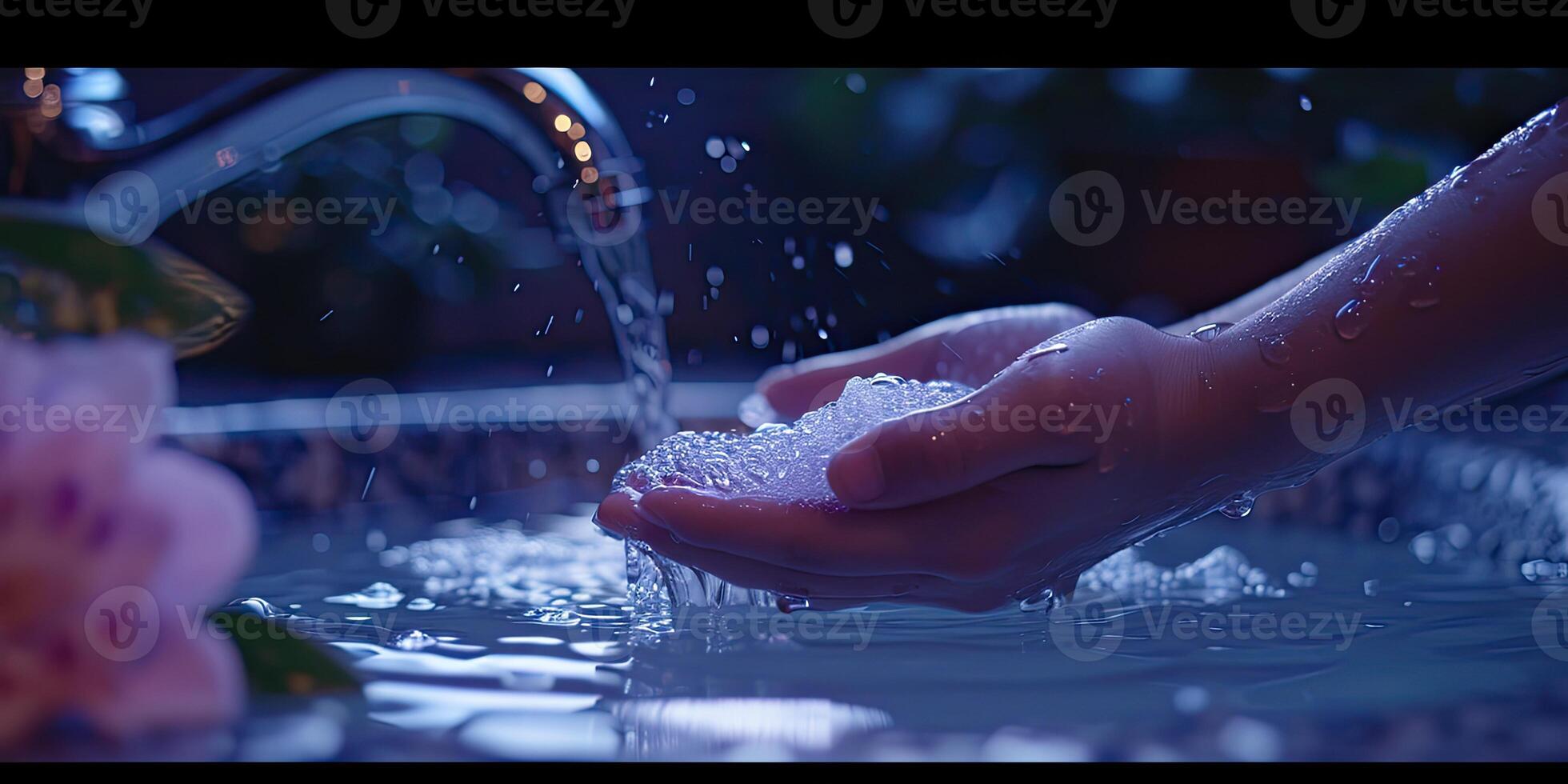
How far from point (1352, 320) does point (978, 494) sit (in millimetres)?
241

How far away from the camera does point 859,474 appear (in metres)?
0.52

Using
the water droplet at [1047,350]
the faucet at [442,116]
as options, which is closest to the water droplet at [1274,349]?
the water droplet at [1047,350]

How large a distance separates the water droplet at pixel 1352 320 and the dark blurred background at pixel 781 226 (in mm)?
1359

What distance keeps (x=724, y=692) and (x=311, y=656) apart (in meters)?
0.18

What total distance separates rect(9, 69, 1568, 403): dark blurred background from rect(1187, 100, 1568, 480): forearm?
1353 mm

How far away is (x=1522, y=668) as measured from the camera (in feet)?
1.64

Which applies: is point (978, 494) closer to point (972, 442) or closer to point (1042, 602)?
point (972, 442)

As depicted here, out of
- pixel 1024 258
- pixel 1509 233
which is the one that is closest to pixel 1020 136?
pixel 1024 258

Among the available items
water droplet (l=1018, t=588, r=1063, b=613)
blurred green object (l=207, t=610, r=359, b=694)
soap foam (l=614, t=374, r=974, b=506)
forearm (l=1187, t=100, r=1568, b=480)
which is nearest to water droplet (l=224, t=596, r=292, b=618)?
soap foam (l=614, t=374, r=974, b=506)

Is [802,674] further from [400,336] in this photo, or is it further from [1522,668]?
[400,336]

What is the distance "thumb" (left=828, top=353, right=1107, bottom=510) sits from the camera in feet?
1.70

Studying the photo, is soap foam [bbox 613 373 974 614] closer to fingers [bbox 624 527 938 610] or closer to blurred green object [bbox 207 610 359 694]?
fingers [bbox 624 527 938 610]

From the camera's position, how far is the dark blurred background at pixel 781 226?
6.65 feet

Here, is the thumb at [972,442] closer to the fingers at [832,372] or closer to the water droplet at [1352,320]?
the water droplet at [1352,320]
